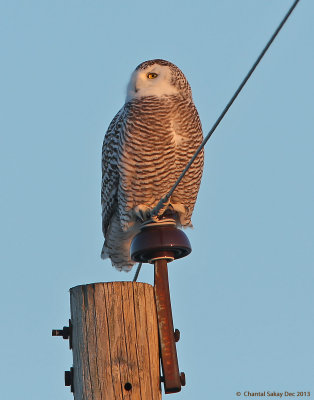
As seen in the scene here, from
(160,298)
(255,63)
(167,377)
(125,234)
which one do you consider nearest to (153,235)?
(160,298)

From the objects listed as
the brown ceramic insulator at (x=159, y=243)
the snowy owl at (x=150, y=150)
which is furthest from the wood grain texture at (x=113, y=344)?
the snowy owl at (x=150, y=150)

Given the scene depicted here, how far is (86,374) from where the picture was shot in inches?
159

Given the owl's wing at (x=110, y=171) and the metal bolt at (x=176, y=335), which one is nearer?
the metal bolt at (x=176, y=335)

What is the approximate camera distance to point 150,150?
22.6 feet

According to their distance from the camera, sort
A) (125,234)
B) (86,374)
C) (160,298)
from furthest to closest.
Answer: (125,234), (160,298), (86,374)

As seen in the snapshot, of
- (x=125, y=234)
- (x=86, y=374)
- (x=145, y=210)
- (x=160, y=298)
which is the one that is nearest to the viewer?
(x=86, y=374)

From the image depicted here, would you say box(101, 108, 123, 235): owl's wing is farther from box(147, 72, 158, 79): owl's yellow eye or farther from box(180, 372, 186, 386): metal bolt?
box(180, 372, 186, 386): metal bolt

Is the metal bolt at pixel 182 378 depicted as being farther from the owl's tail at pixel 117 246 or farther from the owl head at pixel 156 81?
the owl head at pixel 156 81

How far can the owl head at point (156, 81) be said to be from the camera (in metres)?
Result: 7.23

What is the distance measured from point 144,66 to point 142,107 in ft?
1.67

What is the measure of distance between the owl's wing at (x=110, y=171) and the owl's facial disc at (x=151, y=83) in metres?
0.24

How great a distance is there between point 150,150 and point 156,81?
0.77 metres

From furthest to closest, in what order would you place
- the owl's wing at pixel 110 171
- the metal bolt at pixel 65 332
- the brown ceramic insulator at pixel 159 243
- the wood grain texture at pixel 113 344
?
the owl's wing at pixel 110 171
the brown ceramic insulator at pixel 159 243
the metal bolt at pixel 65 332
the wood grain texture at pixel 113 344

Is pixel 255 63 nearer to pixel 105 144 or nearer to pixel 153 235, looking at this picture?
pixel 153 235
